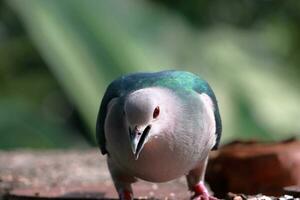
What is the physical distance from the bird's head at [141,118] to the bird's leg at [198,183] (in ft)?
1.07

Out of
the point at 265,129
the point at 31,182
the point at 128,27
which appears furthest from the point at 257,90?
the point at 31,182

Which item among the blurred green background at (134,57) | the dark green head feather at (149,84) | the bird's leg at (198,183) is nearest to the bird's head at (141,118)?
the dark green head feather at (149,84)

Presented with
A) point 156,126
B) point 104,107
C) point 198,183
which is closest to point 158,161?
point 156,126

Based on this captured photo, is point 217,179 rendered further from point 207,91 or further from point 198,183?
point 207,91

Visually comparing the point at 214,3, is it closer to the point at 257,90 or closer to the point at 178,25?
the point at 178,25

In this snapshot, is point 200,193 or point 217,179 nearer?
point 200,193

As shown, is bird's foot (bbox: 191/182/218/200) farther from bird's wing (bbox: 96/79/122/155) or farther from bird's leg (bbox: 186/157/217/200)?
bird's wing (bbox: 96/79/122/155)

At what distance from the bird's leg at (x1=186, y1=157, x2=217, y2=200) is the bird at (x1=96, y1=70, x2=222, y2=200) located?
60mm

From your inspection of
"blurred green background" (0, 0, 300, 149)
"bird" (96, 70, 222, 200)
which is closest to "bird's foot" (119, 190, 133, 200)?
"bird" (96, 70, 222, 200)

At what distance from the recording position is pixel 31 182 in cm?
271

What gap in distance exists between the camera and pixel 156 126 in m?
1.96

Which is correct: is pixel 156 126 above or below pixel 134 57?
above

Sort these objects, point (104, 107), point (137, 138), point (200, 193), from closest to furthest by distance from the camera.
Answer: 1. point (137, 138)
2. point (104, 107)
3. point (200, 193)

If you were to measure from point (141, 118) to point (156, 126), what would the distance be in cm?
6
